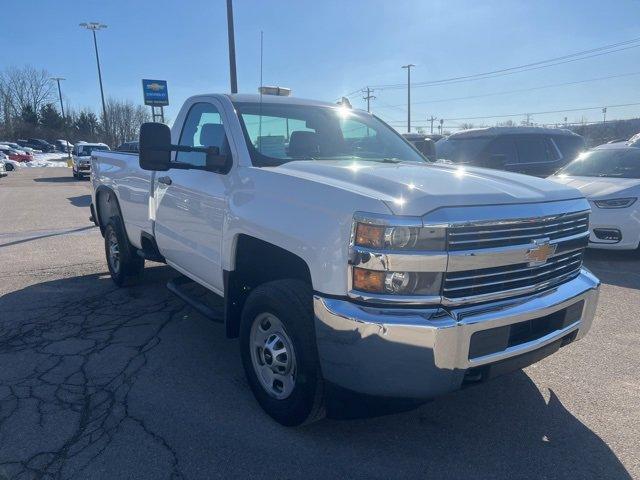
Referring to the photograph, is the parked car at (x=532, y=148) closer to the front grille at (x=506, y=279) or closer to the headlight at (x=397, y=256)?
the front grille at (x=506, y=279)

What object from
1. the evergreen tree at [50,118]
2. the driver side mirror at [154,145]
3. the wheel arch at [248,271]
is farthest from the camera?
the evergreen tree at [50,118]

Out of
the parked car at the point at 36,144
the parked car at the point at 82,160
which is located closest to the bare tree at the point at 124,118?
the parked car at the point at 36,144

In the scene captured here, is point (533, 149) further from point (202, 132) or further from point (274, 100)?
point (202, 132)

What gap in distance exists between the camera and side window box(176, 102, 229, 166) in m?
3.84

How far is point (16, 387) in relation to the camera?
3543 mm

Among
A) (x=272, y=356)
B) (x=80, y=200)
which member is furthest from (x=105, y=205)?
(x=80, y=200)

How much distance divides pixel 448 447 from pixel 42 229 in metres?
10.1

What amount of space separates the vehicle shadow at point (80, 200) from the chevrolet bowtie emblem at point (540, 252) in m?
14.9

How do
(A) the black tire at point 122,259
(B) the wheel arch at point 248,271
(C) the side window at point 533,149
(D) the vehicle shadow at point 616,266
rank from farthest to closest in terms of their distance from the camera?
(C) the side window at point 533,149
(D) the vehicle shadow at point 616,266
(A) the black tire at point 122,259
(B) the wheel arch at point 248,271

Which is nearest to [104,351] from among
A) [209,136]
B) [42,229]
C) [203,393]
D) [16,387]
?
[16,387]

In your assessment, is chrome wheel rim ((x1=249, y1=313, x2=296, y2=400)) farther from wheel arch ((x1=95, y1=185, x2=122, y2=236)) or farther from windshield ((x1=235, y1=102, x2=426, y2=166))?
wheel arch ((x1=95, y1=185, x2=122, y2=236))

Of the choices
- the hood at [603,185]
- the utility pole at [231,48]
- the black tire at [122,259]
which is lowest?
the black tire at [122,259]

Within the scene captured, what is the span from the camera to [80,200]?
16.5 metres

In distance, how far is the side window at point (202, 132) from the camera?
3.84 metres
